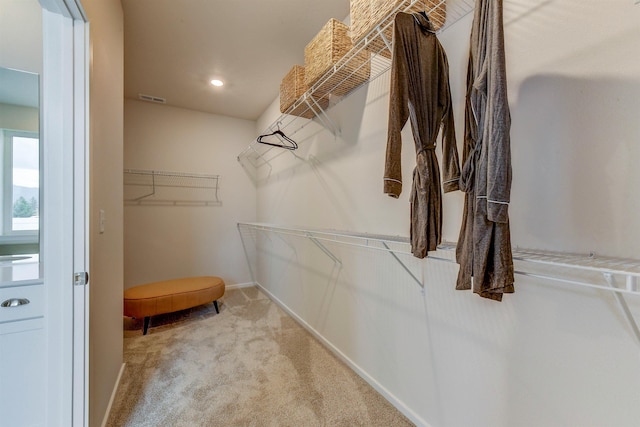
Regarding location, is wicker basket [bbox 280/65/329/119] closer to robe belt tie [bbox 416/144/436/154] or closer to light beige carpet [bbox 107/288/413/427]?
robe belt tie [bbox 416/144/436/154]

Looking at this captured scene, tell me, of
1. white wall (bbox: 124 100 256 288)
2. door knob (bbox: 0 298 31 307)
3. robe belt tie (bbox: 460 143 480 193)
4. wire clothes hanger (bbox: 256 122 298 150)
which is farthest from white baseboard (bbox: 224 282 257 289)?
robe belt tie (bbox: 460 143 480 193)

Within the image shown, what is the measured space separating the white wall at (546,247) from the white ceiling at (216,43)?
0.99 m

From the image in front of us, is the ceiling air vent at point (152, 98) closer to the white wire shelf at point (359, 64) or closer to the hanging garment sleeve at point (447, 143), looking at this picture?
the white wire shelf at point (359, 64)

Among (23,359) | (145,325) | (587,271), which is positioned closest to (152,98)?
(145,325)

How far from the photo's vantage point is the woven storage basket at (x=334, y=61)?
153cm

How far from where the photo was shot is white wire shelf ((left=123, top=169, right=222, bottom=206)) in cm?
324

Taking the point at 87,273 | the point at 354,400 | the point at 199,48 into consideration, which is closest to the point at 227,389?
the point at 354,400

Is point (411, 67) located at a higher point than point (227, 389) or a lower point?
higher

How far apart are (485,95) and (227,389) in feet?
6.76

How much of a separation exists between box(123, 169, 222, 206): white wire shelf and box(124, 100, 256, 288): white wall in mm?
70

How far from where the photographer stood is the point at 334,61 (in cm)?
152

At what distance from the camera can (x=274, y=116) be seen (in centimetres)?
323

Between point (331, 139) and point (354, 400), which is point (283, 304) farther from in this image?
point (331, 139)

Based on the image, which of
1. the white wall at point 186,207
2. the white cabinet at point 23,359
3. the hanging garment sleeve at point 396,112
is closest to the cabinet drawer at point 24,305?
the white cabinet at point 23,359
